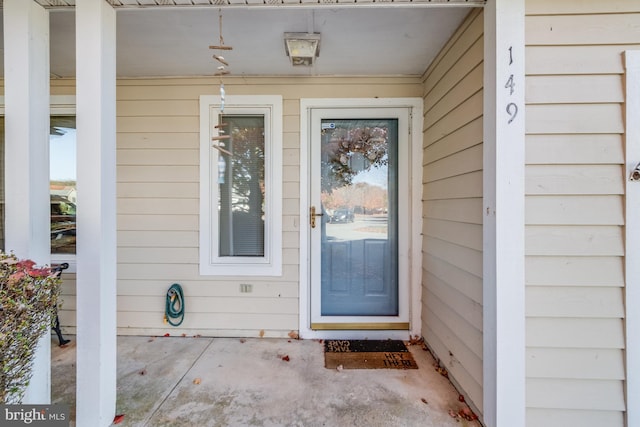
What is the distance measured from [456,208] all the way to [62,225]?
3426 mm

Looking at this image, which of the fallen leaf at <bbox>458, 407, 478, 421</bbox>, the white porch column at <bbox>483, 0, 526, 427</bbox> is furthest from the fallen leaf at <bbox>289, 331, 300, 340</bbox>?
the white porch column at <bbox>483, 0, 526, 427</bbox>

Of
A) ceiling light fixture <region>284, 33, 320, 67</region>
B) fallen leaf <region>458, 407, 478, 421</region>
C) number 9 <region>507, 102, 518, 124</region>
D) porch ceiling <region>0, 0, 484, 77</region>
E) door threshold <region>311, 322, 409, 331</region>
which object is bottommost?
fallen leaf <region>458, 407, 478, 421</region>

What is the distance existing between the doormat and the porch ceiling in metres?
2.41

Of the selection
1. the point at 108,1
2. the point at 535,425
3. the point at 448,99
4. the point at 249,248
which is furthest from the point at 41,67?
the point at 535,425

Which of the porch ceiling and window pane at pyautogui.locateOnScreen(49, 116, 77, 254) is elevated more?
the porch ceiling

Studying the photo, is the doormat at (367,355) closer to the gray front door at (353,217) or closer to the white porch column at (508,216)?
the gray front door at (353,217)

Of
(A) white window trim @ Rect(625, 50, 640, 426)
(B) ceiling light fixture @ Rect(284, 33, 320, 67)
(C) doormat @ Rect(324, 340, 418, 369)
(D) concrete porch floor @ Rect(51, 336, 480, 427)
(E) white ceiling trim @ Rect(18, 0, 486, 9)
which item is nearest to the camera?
(A) white window trim @ Rect(625, 50, 640, 426)

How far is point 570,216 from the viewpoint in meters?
1.51

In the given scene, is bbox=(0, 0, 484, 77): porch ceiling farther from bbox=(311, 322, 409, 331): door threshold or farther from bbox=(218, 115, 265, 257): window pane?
bbox=(311, 322, 409, 331): door threshold

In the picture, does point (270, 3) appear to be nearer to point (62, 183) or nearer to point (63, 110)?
point (63, 110)

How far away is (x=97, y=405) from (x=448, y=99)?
2.91 meters

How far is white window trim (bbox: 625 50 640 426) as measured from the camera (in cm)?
146

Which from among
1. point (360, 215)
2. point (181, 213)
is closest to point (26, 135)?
point (181, 213)

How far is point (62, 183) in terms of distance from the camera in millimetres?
2688
